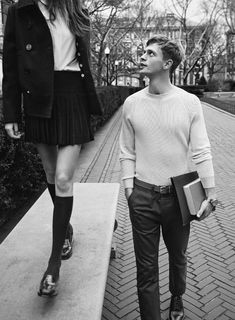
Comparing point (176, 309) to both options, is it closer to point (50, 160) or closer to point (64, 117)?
point (50, 160)

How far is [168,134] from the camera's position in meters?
2.16

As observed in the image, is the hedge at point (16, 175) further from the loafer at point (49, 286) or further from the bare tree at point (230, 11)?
the bare tree at point (230, 11)

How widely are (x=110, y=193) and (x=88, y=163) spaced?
4659 millimetres

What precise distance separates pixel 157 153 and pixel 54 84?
2.29 ft

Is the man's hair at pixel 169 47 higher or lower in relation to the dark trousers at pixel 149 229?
higher

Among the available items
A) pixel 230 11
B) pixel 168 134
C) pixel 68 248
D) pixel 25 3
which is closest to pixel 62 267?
pixel 68 248

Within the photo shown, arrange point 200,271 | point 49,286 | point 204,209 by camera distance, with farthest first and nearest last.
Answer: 1. point 200,271
2. point 204,209
3. point 49,286

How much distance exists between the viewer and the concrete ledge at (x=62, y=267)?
2.02 m

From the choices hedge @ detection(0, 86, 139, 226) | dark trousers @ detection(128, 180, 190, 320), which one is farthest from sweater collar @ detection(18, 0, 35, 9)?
hedge @ detection(0, 86, 139, 226)

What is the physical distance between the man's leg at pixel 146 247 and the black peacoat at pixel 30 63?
63cm

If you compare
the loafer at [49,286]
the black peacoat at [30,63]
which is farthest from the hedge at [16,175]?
the loafer at [49,286]

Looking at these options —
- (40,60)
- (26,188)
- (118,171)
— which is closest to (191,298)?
(40,60)

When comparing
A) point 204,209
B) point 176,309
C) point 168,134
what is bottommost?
point 176,309

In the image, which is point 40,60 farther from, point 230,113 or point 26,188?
point 230,113
